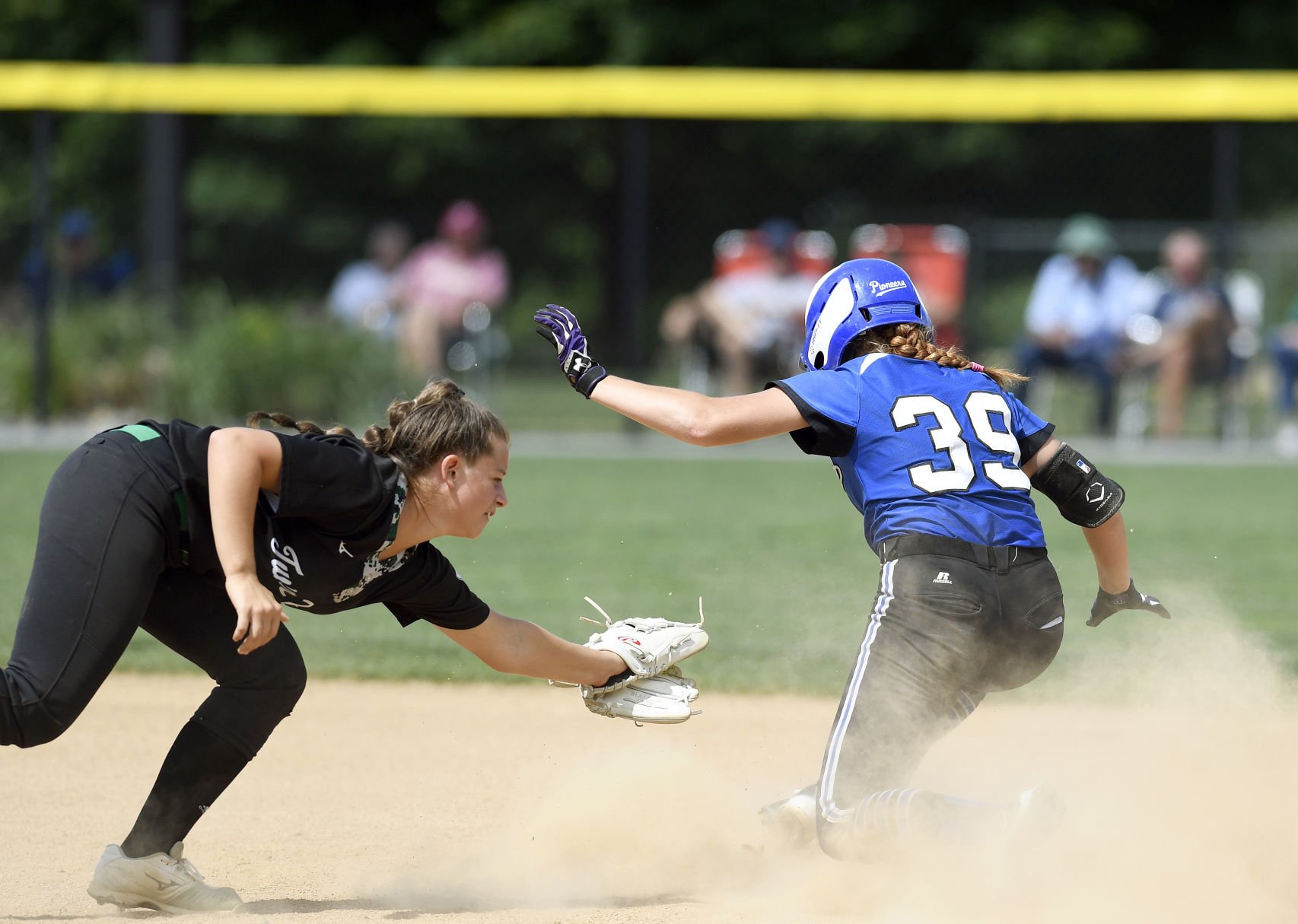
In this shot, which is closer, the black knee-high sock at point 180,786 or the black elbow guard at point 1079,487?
the black knee-high sock at point 180,786

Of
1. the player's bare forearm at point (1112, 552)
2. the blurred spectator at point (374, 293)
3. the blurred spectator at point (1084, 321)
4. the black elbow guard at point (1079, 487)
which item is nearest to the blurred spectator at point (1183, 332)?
the blurred spectator at point (1084, 321)

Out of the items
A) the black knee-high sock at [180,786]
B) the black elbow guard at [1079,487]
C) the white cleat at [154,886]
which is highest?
the black elbow guard at [1079,487]

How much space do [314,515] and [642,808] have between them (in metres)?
1.54

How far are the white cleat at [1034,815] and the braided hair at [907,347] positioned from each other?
0.96 metres

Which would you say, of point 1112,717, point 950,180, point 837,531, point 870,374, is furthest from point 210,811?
point 950,180

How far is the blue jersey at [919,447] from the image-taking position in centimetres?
335

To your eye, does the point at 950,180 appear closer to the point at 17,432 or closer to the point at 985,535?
the point at 17,432

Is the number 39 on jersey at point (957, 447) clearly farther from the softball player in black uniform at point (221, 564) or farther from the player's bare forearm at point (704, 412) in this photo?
the softball player in black uniform at point (221, 564)

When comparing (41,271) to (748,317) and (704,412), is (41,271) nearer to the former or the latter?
(748,317)

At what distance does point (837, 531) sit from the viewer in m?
9.01

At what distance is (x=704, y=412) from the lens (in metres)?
3.26

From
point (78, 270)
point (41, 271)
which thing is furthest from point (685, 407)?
point (78, 270)

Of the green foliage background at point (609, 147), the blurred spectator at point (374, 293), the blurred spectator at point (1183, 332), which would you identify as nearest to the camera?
the blurred spectator at point (1183, 332)

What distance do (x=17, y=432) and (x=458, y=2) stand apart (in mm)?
12295
